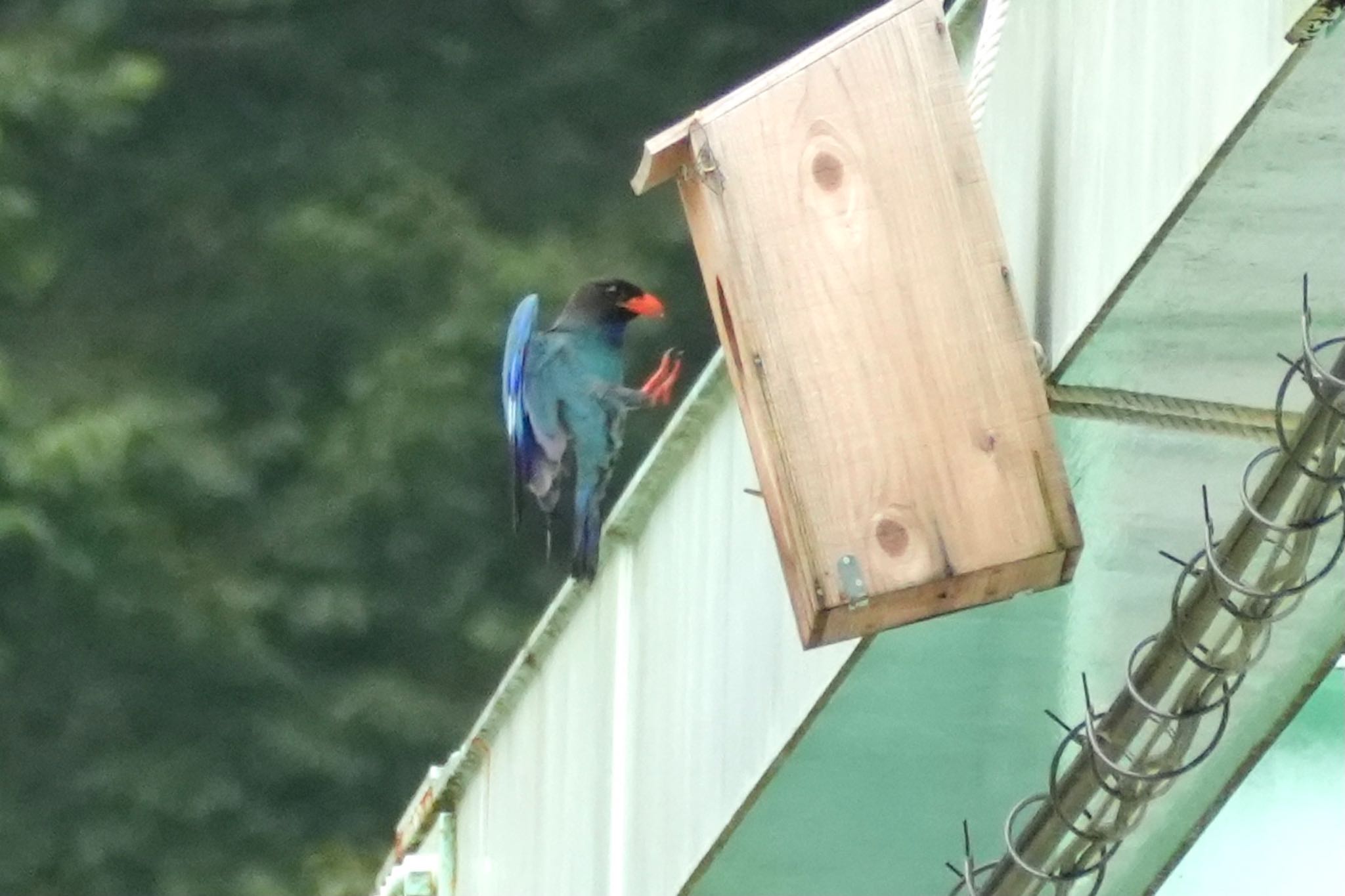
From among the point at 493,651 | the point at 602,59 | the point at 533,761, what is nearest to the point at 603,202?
the point at 602,59

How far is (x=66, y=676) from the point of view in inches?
303

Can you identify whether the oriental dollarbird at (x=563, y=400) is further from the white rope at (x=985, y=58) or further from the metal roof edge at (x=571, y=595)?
the white rope at (x=985, y=58)

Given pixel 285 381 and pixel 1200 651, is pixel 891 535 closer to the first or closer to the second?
pixel 1200 651

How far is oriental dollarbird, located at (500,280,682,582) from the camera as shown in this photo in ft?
11.7

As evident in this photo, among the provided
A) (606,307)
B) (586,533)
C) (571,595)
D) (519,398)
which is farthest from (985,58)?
(606,307)

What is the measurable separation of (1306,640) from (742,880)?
60 cm

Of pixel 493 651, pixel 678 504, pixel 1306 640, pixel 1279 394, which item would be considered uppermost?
pixel 493 651

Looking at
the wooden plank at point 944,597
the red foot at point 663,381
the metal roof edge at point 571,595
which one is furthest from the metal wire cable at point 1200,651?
the red foot at point 663,381

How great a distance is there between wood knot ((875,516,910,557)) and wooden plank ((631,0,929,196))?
1.03ft

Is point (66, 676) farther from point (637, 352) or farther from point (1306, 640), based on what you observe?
point (1306, 640)

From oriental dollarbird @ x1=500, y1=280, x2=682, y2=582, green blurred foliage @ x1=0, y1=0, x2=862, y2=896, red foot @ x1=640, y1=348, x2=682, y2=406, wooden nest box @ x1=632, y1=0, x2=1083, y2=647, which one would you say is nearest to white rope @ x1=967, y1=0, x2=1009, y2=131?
wooden nest box @ x1=632, y1=0, x2=1083, y2=647

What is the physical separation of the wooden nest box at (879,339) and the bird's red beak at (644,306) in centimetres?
187

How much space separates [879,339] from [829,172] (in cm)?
12

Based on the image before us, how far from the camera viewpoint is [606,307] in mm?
3797
